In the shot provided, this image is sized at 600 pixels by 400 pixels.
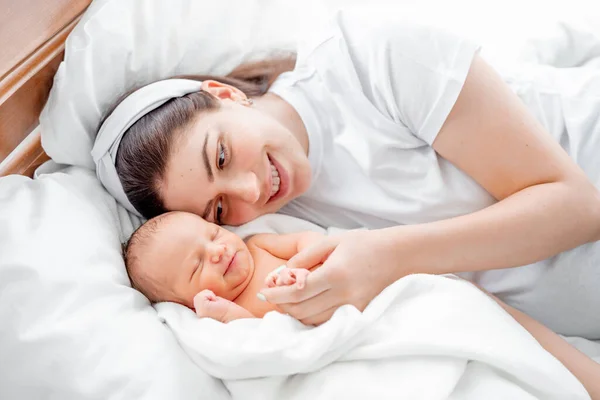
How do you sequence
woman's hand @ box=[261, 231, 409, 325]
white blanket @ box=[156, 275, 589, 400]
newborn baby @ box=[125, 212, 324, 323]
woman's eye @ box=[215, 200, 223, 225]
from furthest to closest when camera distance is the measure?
1. woman's eye @ box=[215, 200, 223, 225]
2. newborn baby @ box=[125, 212, 324, 323]
3. woman's hand @ box=[261, 231, 409, 325]
4. white blanket @ box=[156, 275, 589, 400]

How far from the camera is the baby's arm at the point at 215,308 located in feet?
3.68

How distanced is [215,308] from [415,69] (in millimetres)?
618

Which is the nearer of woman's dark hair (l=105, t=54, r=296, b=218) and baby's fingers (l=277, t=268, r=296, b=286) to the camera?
baby's fingers (l=277, t=268, r=296, b=286)

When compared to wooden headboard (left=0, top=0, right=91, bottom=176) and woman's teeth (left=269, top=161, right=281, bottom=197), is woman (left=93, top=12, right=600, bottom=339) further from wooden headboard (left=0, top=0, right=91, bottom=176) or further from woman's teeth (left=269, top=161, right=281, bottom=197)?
wooden headboard (left=0, top=0, right=91, bottom=176)

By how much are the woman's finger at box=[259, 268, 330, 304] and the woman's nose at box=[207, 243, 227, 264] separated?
0.51 feet

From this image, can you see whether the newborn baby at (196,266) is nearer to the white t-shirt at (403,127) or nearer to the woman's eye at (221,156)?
the woman's eye at (221,156)

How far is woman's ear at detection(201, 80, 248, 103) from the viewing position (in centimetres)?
134

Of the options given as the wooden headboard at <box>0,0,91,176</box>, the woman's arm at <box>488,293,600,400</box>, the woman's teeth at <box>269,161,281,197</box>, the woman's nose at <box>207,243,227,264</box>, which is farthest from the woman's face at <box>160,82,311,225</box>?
the woman's arm at <box>488,293,600,400</box>

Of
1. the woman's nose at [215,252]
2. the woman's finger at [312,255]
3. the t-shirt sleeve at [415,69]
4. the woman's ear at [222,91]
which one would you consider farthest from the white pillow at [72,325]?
the t-shirt sleeve at [415,69]

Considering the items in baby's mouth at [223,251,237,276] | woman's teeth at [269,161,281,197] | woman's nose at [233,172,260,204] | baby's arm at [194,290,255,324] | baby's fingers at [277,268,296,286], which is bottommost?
baby's arm at [194,290,255,324]

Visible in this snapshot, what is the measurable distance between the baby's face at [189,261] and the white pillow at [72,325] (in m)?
0.06

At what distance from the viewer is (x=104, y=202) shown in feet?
4.37

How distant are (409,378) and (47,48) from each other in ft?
3.38

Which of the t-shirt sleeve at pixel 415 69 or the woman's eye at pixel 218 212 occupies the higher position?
the t-shirt sleeve at pixel 415 69
